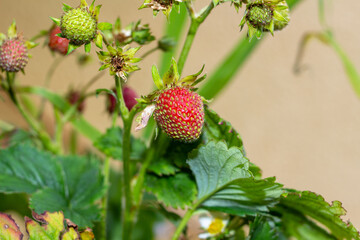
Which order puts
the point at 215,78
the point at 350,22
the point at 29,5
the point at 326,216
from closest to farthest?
the point at 326,216
the point at 215,78
the point at 350,22
the point at 29,5

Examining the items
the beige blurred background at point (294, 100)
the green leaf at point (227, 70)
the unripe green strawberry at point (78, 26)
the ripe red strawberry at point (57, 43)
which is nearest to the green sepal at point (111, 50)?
the unripe green strawberry at point (78, 26)

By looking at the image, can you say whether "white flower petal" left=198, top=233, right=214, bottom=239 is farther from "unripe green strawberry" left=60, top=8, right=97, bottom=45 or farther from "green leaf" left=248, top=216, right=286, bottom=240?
"unripe green strawberry" left=60, top=8, right=97, bottom=45

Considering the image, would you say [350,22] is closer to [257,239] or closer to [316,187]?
[316,187]

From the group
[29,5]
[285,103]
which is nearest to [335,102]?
[285,103]

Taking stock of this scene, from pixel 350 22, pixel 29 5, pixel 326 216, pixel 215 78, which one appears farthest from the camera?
pixel 29 5

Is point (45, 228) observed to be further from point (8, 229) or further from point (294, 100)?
point (294, 100)

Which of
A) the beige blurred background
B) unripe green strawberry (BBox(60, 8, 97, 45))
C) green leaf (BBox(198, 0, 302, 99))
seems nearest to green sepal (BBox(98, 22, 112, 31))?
unripe green strawberry (BBox(60, 8, 97, 45))
